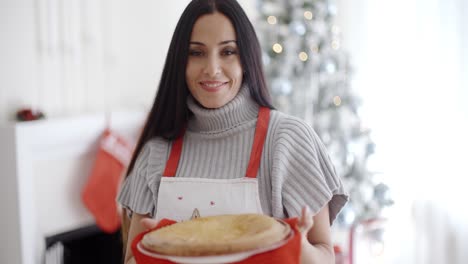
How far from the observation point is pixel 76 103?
2.96 metres

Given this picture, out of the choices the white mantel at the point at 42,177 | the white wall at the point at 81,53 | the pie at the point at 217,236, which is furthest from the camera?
the white wall at the point at 81,53

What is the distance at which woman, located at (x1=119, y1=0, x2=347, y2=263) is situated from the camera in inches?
51.5

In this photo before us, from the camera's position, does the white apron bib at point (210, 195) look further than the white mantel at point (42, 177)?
No

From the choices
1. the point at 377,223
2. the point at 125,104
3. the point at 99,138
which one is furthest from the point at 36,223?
the point at 377,223

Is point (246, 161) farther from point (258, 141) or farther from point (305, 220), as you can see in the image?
point (305, 220)

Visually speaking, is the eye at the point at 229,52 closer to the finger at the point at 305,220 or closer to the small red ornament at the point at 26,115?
the finger at the point at 305,220

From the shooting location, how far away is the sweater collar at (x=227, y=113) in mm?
1386

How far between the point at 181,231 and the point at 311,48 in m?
2.05

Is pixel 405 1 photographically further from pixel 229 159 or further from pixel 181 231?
pixel 181 231

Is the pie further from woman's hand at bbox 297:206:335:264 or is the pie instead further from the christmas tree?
the christmas tree

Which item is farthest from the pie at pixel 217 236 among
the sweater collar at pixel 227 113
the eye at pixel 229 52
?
the eye at pixel 229 52

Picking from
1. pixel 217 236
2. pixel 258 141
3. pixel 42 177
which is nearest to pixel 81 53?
pixel 42 177

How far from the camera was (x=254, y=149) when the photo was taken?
4.41 feet

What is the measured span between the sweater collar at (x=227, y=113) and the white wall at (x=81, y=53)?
1558 mm
